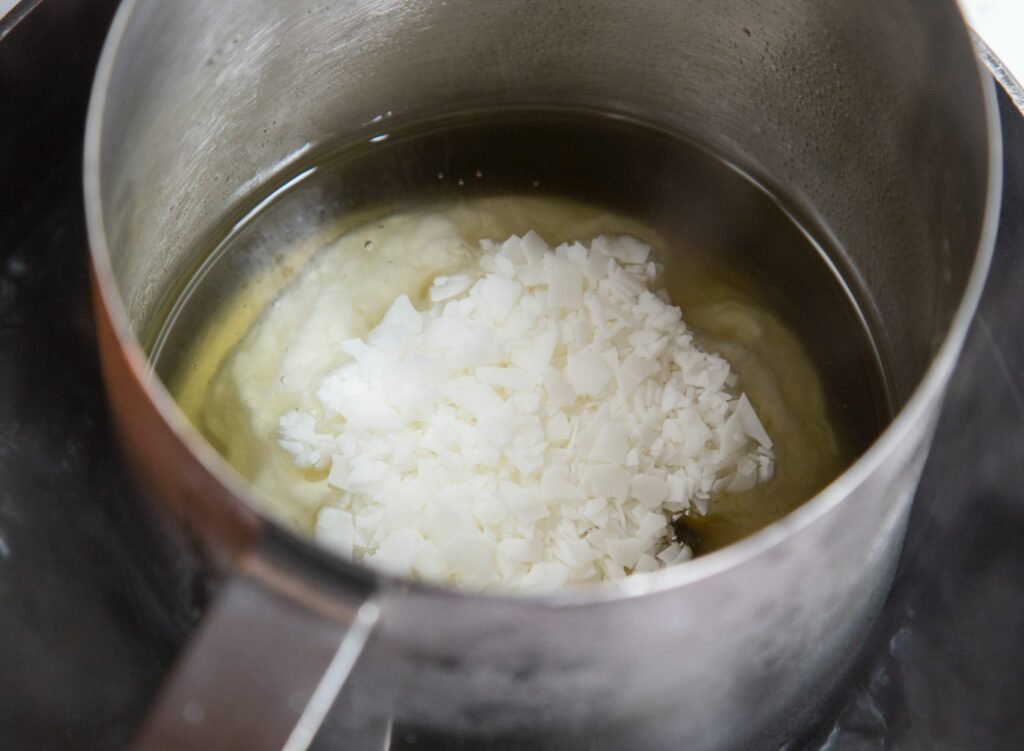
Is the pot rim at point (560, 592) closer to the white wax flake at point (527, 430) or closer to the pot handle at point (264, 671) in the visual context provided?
the pot handle at point (264, 671)

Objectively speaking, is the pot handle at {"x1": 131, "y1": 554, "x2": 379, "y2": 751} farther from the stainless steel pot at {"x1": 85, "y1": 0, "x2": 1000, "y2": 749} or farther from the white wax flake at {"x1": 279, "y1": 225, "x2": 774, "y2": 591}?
the white wax flake at {"x1": 279, "y1": 225, "x2": 774, "y2": 591}

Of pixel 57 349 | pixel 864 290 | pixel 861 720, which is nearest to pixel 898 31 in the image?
pixel 864 290

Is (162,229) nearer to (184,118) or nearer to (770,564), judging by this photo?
(184,118)

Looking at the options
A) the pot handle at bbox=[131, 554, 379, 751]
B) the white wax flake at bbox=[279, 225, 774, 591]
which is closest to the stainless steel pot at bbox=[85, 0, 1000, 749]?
the pot handle at bbox=[131, 554, 379, 751]

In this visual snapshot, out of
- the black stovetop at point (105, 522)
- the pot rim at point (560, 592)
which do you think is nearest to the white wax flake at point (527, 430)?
the black stovetop at point (105, 522)

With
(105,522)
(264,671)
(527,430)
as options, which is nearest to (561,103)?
(527,430)

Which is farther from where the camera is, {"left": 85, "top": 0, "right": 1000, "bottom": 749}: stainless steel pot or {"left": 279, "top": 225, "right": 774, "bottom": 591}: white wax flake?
{"left": 279, "top": 225, "right": 774, "bottom": 591}: white wax flake

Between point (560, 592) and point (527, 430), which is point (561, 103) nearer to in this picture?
point (527, 430)
